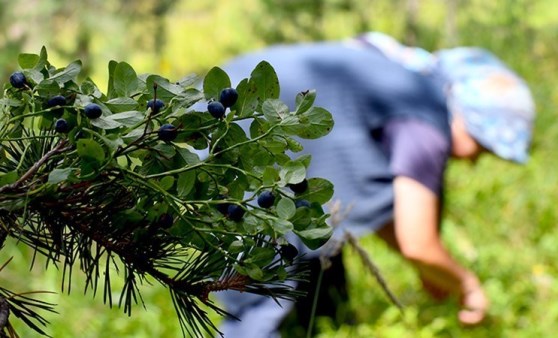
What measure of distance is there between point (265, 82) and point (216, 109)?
0.19 feet

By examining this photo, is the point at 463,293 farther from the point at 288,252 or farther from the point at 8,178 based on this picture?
the point at 8,178

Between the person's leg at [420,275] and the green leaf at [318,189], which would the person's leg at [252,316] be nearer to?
the person's leg at [420,275]

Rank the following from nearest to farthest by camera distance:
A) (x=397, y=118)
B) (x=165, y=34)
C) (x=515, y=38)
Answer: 1. (x=397, y=118)
2. (x=515, y=38)
3. (x=165, y=34)

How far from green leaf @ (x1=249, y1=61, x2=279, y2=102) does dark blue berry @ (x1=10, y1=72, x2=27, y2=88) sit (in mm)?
217

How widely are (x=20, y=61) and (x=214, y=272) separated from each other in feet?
0.93

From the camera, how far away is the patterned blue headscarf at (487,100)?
363cm

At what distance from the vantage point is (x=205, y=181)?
0.87 meters

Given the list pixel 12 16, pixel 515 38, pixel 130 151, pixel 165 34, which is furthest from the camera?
pixel 165 34

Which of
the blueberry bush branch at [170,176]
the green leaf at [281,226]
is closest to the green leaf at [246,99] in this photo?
the blueberry bush branch at [170,176]

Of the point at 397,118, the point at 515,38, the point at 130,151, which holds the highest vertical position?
the point at 130,151

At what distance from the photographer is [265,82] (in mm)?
861

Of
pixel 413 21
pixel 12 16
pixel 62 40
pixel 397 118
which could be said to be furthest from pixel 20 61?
pixel 413 21

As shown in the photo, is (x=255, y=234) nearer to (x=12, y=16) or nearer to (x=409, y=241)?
(x=409, y=241)

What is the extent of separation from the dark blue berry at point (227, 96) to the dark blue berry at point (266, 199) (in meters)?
0.09
